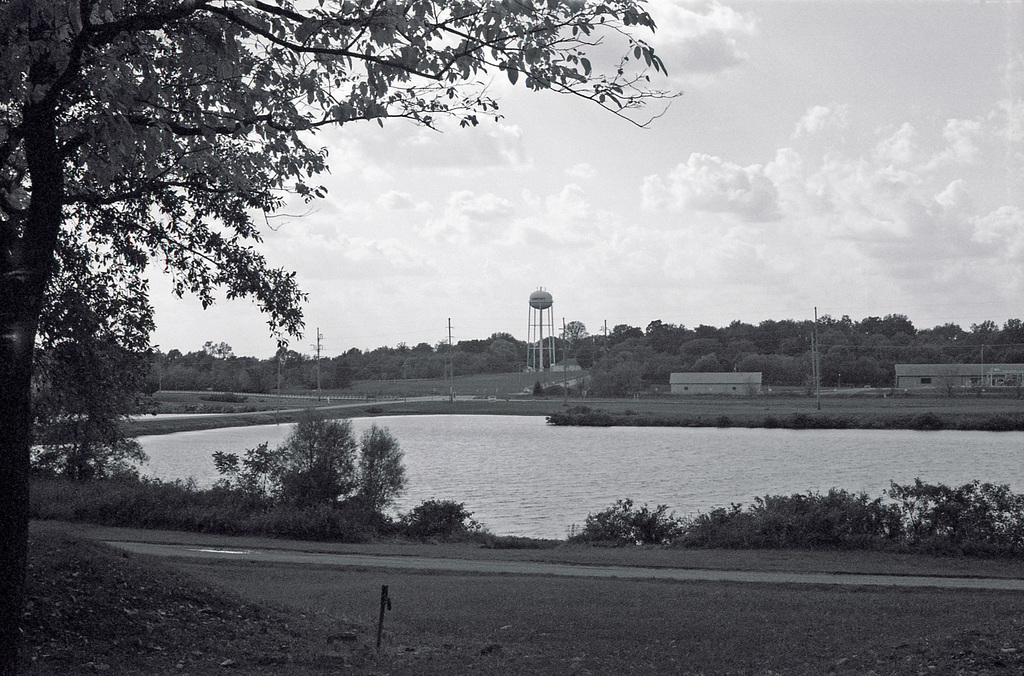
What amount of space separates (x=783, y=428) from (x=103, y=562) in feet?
264

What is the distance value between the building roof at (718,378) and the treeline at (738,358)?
4.60 m

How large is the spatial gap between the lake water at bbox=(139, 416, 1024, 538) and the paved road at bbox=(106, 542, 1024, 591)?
918cm

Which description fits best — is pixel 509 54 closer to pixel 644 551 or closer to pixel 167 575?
pixel 167 575

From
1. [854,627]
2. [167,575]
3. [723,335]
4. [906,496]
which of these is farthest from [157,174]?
[723,335]

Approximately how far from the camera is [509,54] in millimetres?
8062

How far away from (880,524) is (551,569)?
31.9 feet

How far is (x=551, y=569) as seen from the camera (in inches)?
846

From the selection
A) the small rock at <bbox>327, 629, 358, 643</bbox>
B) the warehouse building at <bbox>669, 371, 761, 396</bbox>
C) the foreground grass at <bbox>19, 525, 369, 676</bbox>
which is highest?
the warehouse building at <bbox>669, 371, 761, 396</bbox>

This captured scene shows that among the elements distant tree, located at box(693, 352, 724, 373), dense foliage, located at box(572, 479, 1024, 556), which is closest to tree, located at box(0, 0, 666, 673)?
dense foliage, located at box(572, 479, 1024, 556)

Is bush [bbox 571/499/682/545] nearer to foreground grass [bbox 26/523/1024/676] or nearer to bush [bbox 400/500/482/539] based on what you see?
bush [bbox 400/500/482/539]

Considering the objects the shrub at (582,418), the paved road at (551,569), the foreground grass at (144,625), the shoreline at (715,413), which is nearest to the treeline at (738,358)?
the shoreline at (715,413)

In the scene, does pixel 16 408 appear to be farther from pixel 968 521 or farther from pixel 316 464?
pixel 316 464

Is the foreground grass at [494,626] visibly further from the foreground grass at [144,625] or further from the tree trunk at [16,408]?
the tree trunk at [16,408]

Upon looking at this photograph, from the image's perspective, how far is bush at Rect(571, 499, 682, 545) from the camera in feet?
90.5
